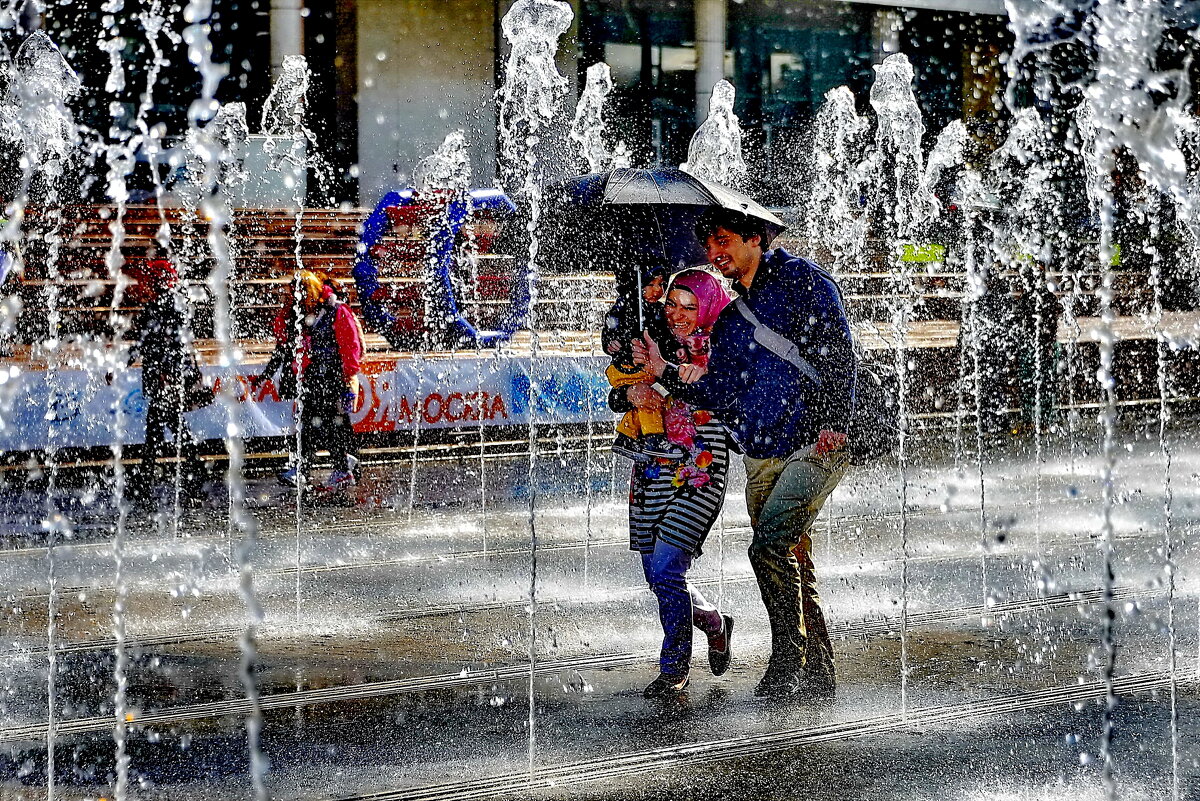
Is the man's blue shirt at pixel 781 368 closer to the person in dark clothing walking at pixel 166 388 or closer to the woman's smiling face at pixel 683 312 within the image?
the woman's smiling face at pixel 683 312

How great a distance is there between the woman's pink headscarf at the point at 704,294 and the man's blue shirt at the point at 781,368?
0.08 meters

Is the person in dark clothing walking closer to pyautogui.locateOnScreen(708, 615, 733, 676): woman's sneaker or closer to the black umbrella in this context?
the black umbrella

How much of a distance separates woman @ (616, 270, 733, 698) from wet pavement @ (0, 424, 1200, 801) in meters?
0.26

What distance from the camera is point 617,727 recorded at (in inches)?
211

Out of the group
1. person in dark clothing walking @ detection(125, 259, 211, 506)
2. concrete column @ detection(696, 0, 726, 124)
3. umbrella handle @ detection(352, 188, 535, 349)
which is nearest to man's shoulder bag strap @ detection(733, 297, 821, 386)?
person in dark clothing walking @ detection(125, 259, 211, 506)

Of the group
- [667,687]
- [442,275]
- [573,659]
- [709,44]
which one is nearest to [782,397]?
[667,687]

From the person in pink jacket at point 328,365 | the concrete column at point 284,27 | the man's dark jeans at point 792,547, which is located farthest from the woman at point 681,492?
the concrete column at point 284,27

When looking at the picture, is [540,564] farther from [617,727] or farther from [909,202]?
[909,202]

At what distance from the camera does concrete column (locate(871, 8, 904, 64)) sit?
3369 centimetres

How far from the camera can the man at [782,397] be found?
557 cm

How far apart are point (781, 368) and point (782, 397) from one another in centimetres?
11

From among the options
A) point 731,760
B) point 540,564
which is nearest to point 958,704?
point 731,760

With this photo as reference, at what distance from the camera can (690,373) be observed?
568cm

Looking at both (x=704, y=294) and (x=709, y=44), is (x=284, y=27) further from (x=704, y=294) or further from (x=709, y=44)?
(x=704, y=294)
